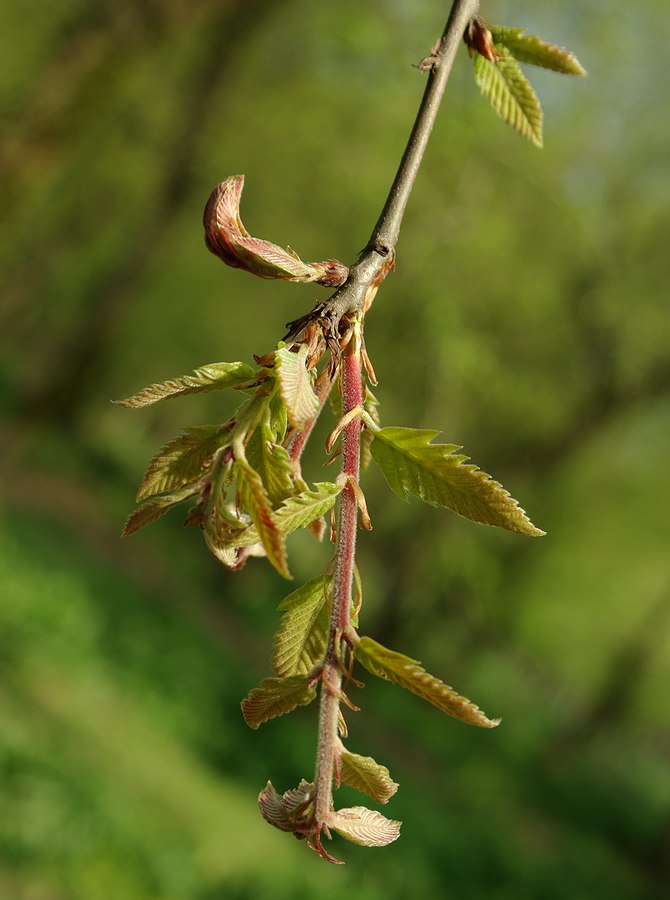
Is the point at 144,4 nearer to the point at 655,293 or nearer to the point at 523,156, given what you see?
the point at 523,156

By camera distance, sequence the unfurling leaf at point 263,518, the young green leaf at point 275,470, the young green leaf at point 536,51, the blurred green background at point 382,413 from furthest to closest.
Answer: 1. the blurred green background at point 382,413
2. the young green leaf at point 536,51
3. the young green leaf at point 275,470
4. the unfurling leaf at point 263,518

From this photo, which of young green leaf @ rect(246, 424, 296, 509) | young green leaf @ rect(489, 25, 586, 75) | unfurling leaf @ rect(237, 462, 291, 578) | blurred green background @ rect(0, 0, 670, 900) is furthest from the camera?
blurred green background @ rect(0, 0, 670, 900)

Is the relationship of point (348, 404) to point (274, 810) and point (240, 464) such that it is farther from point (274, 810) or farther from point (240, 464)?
point (274, 810)

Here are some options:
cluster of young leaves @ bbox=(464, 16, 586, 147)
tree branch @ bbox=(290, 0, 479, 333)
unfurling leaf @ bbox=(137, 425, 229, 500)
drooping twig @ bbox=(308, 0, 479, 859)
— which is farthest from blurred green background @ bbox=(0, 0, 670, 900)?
unfurling leaf @ bbox=(137, 425, 229, 500)

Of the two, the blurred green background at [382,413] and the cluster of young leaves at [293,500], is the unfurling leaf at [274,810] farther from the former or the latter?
the blurred green background at [382,413]

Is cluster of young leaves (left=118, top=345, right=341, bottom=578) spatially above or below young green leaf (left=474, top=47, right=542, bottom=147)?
below

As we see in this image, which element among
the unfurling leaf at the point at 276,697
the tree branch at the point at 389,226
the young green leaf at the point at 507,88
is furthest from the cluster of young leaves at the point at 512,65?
the unfurling leaf at the point at 276,697

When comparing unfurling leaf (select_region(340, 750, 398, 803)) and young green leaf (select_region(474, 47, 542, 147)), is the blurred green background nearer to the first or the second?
young green leaf (select_region(474, 47, 542, 147))
